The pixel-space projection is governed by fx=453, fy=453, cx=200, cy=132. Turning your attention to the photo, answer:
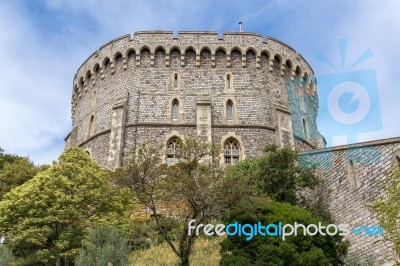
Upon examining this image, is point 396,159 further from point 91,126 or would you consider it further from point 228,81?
point 91,126

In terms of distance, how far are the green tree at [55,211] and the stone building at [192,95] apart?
6.00 m

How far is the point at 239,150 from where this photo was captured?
2586cm

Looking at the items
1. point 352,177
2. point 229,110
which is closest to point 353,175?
point 352,177

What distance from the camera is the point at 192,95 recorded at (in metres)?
27.3

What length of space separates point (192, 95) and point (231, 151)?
4.25 m

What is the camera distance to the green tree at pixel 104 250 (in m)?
12.9

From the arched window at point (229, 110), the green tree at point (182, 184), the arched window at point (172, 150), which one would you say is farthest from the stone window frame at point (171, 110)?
the green tree at point (182, 184)

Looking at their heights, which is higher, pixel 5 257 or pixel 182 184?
pixel 182 184

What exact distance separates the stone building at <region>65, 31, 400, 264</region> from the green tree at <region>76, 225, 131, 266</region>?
33.8ft

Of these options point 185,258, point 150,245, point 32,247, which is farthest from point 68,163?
point 185,258

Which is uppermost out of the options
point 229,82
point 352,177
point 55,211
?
point 229,82

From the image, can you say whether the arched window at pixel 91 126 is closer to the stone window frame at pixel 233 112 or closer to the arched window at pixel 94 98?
the arched window at pixel 94 98

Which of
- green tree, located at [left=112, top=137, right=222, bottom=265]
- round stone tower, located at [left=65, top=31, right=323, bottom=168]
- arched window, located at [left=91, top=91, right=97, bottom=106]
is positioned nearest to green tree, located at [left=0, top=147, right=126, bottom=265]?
green tree, located at [left=112, top=137, right=222, bottom=265]

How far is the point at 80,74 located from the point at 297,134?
15.4 m
